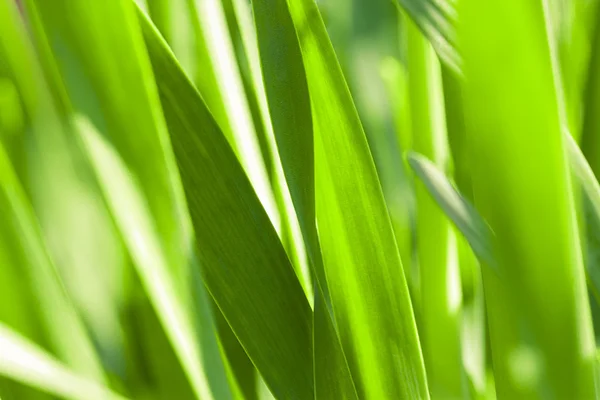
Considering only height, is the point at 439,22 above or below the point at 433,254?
above

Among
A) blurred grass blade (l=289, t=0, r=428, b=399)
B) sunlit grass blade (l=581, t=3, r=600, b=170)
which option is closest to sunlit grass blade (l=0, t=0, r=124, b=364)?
blurred grass blade (l=289, t=0, r=428, b=399)

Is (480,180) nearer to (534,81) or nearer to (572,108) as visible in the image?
(534,81)

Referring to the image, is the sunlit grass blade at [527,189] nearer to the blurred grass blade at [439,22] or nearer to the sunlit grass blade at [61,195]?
the blurred grass blade at [439,22]

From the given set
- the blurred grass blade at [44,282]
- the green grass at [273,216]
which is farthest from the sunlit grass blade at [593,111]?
the blurred grass blade at [44,282]

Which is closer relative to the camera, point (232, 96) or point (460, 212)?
point (460, 212)

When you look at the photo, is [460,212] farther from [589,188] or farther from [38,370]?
[38,370]

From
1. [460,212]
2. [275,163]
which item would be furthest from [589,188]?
[275,163]
